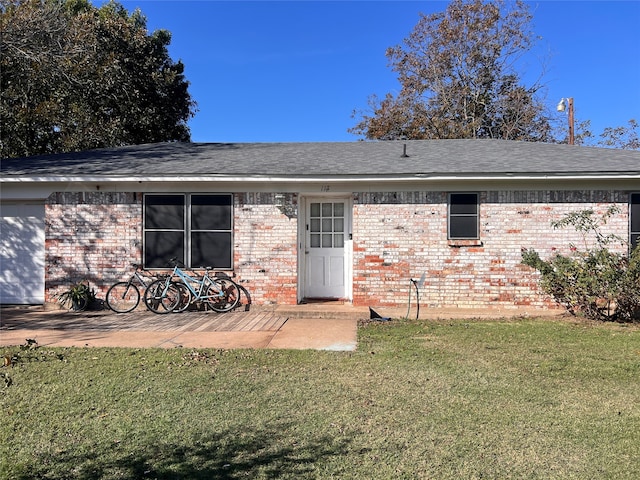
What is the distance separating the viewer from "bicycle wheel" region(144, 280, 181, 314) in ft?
28.8

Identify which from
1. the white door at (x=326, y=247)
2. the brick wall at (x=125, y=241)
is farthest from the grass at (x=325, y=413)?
the white door at (x=326, y=247)

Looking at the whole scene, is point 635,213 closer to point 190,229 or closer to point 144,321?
point 190,229

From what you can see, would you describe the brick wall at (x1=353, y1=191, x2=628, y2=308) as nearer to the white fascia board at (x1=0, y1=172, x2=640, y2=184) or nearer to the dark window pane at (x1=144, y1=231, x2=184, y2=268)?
the white fascia board at (x1=0, y1=172, x2=640, y2=184)

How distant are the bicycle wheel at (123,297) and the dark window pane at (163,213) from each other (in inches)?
50.6

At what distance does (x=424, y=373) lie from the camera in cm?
498

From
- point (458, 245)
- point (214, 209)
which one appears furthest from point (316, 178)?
point (458, 245)

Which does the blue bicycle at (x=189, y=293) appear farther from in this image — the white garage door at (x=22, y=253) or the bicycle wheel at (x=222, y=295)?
the white garage door at (x=22, y=253)

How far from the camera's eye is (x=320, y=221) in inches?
370

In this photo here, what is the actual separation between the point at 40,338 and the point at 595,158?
418 inches

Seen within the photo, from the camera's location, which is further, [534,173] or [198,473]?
[534,173]

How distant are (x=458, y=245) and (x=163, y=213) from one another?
584 cm

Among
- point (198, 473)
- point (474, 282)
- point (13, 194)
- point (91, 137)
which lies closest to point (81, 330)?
point (13, 194)

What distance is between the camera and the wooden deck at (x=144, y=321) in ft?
24.5

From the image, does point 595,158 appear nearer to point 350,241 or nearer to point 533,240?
point 533,240
